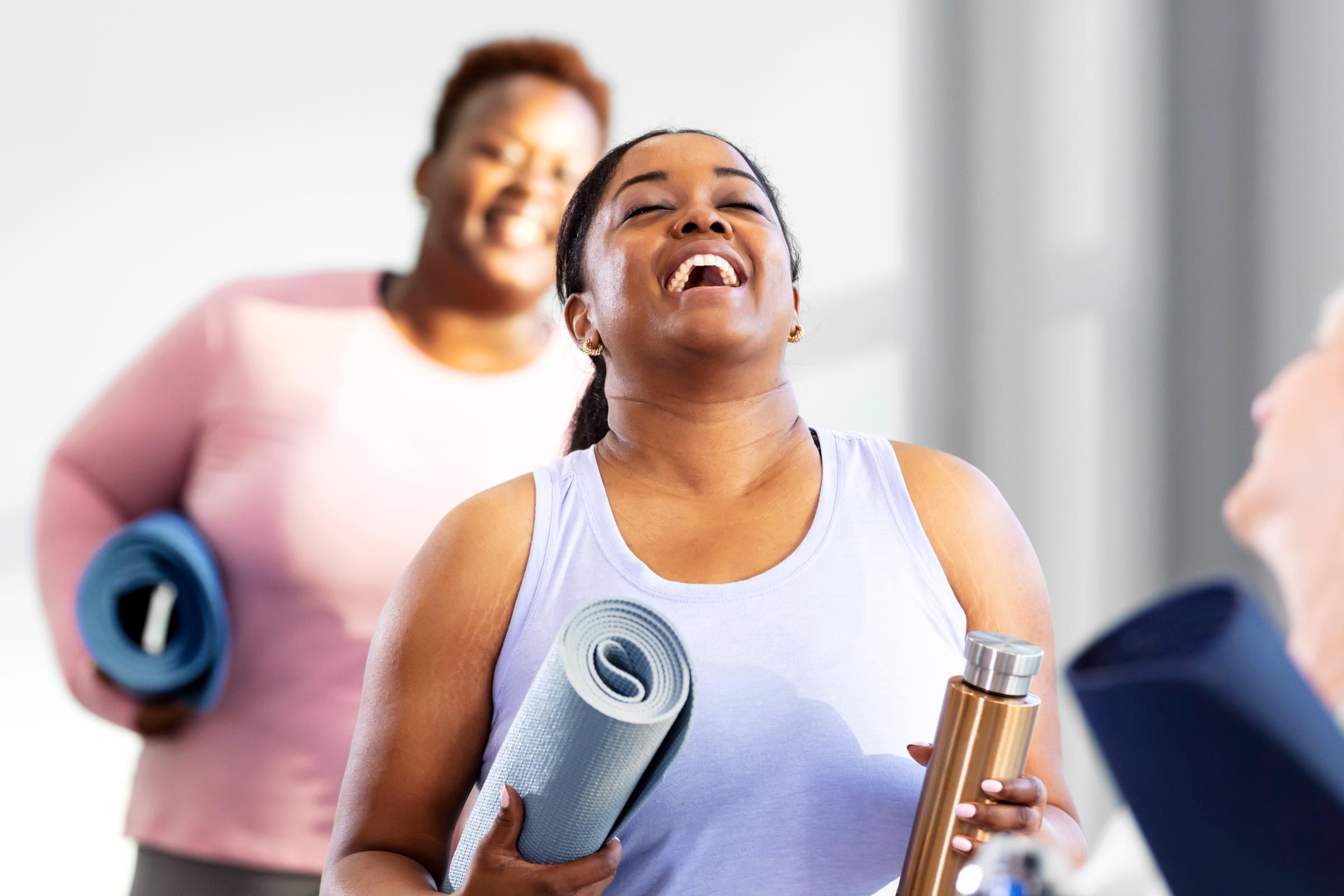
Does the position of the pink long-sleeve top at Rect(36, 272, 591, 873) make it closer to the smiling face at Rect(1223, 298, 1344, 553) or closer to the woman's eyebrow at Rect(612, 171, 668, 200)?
the woman's eyebrow at Rect(612, 171, 668, 200)

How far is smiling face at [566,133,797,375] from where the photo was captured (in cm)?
83

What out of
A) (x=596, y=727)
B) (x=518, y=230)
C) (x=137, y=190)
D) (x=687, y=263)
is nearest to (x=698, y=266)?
(x=687, y=263)

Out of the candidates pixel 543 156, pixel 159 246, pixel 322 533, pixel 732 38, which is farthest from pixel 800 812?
pixel 732 38

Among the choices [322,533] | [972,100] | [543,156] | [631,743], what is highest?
[972,100]

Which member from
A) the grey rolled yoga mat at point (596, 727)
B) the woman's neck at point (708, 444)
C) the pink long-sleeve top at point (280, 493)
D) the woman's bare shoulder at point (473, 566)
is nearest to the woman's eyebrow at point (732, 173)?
the woman's neck at point (708, 444)

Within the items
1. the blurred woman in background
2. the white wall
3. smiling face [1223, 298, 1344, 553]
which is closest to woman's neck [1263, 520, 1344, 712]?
smiling face [1223, 298, 1344, 553]

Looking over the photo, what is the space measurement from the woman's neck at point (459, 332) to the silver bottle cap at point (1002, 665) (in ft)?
3.88

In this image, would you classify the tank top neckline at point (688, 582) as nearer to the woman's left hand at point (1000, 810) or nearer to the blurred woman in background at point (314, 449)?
the woman's left hand at point (1000, 810)

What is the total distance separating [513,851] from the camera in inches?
25.2

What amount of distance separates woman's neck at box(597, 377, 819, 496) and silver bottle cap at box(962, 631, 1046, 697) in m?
0.29

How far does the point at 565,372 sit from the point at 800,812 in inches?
40.6

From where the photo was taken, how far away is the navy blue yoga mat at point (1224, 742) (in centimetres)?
42

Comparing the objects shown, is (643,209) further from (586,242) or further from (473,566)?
(473,566)

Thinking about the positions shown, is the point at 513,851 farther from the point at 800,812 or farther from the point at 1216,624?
the point at 1216,624
